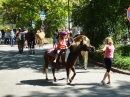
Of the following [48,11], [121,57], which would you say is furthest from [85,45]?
[48,11]

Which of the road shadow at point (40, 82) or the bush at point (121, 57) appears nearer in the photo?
the road shadow at point (40, 82)

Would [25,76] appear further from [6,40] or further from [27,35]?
[6,40]

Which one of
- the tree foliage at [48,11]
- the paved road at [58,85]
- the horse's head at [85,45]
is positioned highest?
the tree foliage at [48,11]

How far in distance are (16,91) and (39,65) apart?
6869 millimetres

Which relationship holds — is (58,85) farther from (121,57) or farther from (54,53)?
(121,57)

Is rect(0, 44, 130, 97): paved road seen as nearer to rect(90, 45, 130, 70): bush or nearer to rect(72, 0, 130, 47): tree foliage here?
rect(90, 45, 130, 70): bush

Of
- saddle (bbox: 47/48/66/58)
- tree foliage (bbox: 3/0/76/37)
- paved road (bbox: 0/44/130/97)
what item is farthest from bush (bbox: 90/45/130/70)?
tree foliage (bbox: 3/0/76/37)

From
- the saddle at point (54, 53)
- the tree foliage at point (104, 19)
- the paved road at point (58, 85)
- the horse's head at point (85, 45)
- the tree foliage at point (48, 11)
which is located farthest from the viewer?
the tree foliage at point (48, 11)

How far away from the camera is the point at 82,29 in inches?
818

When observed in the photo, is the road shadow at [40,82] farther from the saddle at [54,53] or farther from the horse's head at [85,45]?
the horse's head at [85,45]

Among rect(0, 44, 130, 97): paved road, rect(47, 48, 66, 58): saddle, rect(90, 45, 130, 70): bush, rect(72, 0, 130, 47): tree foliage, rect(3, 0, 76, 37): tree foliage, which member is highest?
rect(3, 0, 76, 37): tree foliage

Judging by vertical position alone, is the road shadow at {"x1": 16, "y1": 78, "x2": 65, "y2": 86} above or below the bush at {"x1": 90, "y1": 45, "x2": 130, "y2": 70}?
below

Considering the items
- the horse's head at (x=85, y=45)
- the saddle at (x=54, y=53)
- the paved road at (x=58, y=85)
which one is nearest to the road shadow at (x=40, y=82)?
the paved road at (x=58, y=85)

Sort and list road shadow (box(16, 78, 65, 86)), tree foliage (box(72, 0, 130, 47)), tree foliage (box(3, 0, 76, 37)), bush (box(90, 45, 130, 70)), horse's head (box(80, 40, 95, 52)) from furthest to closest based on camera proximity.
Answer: tree foliage (box(3, 0, 76, 37)) → tree foliage (box(72, 0, 130, 47)) → bush (box(90, 45, 130, 70)) → road shadow (box(16, 78, 65, 86)) → horse's head (box(80, 40, 95, 52))
